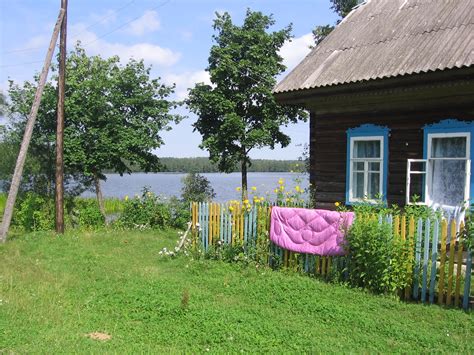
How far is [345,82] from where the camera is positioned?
A: 921cm

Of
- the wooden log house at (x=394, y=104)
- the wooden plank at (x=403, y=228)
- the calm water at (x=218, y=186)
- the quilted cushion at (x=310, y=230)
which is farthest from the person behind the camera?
the calm water at (x=218, y=186)

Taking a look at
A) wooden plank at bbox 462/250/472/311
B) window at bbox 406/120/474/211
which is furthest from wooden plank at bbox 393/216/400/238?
window at bbox 406/120/474/211

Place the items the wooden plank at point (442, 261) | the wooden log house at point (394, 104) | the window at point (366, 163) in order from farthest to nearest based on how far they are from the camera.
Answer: the window at point (366, 163) < the wooden log house at point (394, 104) < the wooden plank at point (442, 261)

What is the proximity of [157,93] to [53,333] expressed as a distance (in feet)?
47.0

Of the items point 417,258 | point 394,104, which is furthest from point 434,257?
point 394,104

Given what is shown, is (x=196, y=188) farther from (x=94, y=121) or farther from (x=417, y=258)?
(x=417, y=258)

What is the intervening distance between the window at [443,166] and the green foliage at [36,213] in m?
12.6

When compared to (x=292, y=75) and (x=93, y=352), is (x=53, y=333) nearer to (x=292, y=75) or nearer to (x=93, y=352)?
(x=93, y=352)

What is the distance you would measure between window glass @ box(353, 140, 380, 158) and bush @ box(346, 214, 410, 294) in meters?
3.82

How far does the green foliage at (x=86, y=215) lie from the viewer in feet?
56.4

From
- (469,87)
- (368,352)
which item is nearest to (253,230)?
(368,352)

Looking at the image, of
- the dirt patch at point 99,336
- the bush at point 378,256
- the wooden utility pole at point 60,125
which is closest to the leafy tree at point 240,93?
the wooden utility pole at point 60,125

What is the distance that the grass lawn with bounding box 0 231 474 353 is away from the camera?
4.88 m

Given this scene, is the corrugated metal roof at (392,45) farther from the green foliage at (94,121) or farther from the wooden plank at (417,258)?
the green foliage at (94,121)
